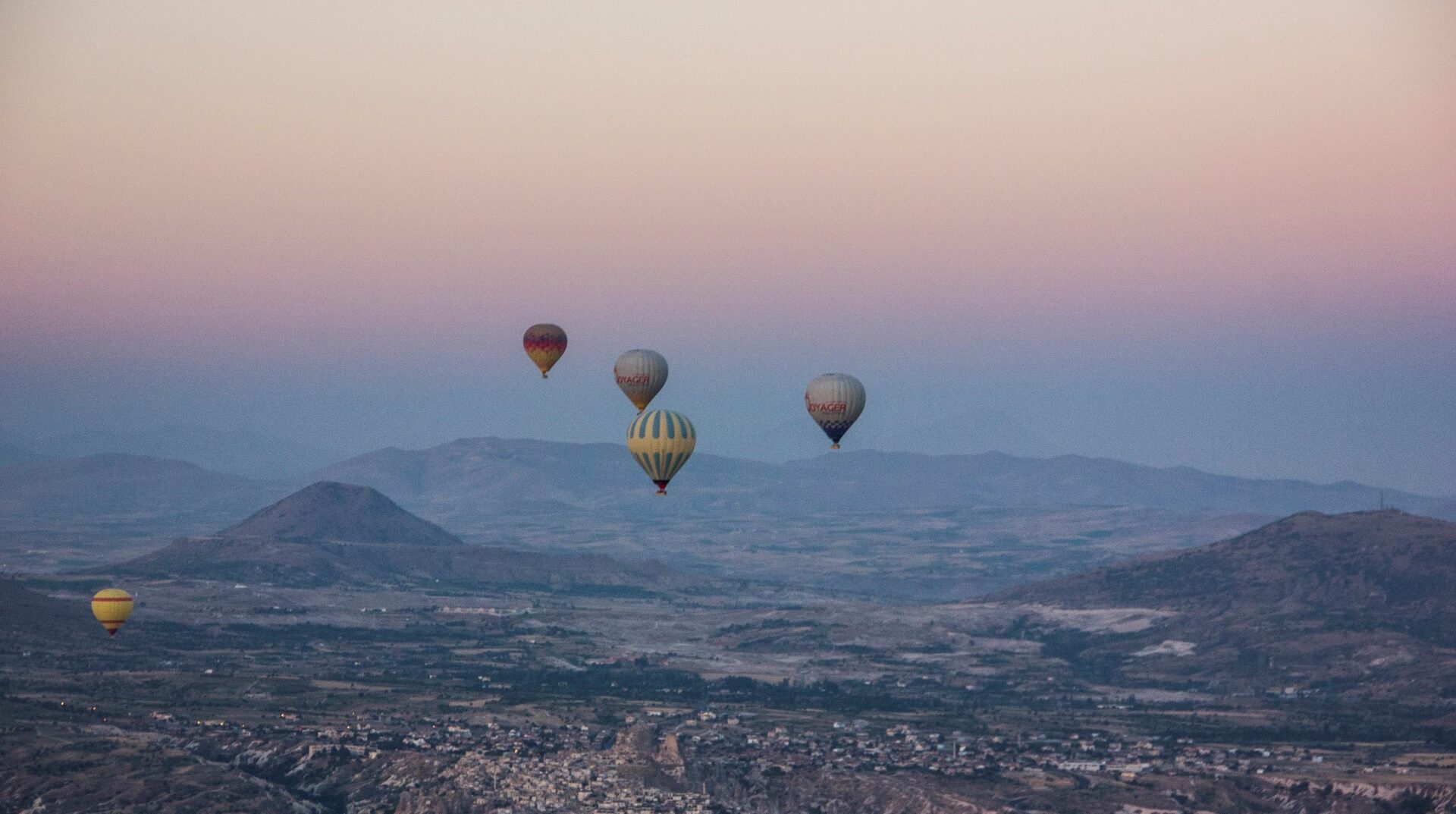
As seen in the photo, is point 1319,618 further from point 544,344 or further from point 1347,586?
point 544,344

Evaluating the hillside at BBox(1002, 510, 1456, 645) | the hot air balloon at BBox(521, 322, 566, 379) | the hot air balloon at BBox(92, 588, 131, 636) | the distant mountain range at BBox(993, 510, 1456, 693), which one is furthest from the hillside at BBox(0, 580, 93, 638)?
the hillside at BBox(1002, 510, 1456, 645)

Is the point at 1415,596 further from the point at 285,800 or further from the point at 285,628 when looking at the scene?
the point at 285,800

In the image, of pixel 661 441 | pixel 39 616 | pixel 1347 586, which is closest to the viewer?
pixel 661 441

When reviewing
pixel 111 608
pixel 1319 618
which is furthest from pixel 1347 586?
pixel 111 608

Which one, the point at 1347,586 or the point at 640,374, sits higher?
the point at 640,374

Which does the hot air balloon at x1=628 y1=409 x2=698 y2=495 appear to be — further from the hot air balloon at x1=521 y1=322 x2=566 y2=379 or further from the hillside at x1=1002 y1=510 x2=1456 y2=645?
the hillside at x1=1002 y1=510 x2=1456 y2=645

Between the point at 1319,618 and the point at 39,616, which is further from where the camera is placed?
the point at 1319,618

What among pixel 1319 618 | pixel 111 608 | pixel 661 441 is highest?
pixel 661 441
